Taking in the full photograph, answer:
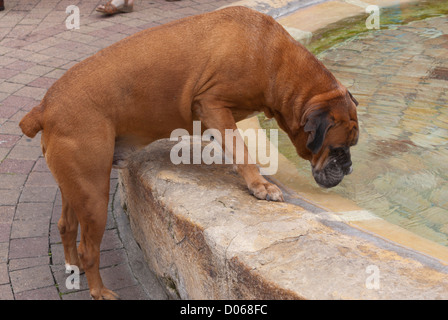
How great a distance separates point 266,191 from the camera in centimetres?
334

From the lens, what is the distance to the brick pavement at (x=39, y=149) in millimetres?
3791

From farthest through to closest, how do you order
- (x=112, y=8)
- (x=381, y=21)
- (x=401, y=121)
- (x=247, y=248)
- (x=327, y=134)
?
1. (x=112, y=8)
2. (x=381, y=21)
3. (x=401, y=121)
4. (x=327, y=134)
5. (x=247, y=248)

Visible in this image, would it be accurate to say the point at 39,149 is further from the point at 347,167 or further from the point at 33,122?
the point at 347,167

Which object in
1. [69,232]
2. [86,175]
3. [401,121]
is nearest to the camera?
[86,175]

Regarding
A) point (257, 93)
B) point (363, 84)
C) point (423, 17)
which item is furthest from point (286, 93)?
point (423, 17)

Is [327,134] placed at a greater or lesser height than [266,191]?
greater

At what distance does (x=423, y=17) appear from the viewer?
6512mm

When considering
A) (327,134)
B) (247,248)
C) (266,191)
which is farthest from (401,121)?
(247,248)

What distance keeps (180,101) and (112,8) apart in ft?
17.0

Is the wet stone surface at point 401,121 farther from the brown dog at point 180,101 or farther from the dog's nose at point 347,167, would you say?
the brown dog at point 180,101

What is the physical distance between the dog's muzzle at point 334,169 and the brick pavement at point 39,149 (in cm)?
128

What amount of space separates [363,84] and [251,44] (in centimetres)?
198
